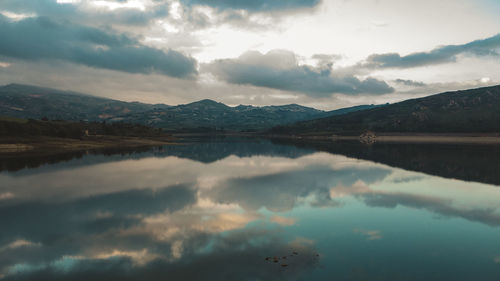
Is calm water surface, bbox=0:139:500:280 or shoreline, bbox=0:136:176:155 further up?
shoreline, bbox=0:136:176:155

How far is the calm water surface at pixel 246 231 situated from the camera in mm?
18078

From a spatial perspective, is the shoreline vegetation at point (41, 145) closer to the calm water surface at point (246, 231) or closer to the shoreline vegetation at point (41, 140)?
the shoreline vegetation at point (41, 140)

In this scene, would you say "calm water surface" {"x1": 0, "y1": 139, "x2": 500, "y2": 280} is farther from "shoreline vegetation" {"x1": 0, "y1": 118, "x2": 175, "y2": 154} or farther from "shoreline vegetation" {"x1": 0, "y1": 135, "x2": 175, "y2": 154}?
"shoreline vegetation" {"x1": 0, "y1": 118, "x2": 175, "y2": 154}

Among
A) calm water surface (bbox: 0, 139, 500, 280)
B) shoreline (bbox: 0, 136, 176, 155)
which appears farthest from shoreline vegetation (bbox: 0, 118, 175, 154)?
calm water surface (bbox: 0, 139, 500, 280)

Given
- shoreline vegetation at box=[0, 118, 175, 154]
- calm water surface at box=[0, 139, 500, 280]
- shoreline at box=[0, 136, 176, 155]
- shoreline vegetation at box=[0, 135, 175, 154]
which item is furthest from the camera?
shoreline vegetation at box=[0, 118, 175, 154]

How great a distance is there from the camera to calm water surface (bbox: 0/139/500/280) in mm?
18078

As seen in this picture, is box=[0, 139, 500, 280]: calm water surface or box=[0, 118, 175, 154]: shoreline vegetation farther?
box=[0, 118, 175, 154]: shoreline vegetation

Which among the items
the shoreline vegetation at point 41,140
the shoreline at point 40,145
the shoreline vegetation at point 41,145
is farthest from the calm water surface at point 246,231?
the shoreline vegetation at point 41,140

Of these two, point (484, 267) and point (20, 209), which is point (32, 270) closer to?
point (20, 209)

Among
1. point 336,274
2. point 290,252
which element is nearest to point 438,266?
point 336,274

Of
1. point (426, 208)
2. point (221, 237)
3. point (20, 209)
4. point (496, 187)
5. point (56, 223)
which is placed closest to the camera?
point (221, 237)

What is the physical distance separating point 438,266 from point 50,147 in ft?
422

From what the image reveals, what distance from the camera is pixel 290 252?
20.8 metres

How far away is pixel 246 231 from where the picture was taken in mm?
25625
